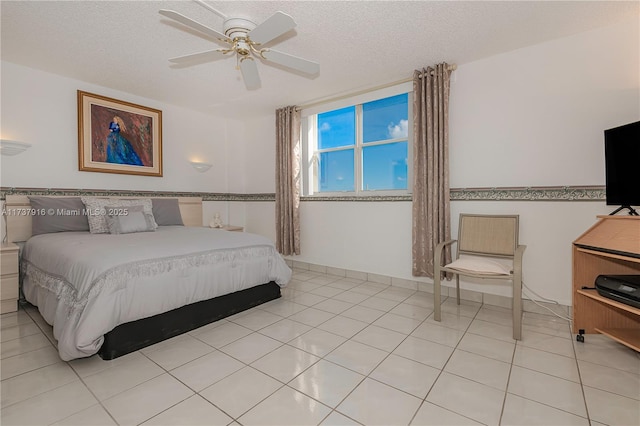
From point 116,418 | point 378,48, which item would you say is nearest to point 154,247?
point 116,418

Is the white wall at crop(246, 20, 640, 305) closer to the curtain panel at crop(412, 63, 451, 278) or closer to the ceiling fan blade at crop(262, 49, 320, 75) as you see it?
the curtain panel at crop(412, 63, 451, 278)

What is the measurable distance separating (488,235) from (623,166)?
1099mm

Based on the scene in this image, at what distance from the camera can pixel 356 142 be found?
4168mm

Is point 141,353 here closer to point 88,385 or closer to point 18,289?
point 88,385

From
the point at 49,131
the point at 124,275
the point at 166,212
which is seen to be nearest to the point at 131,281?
the point at 124,275

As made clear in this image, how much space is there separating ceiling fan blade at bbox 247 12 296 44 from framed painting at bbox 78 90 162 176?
285 cm

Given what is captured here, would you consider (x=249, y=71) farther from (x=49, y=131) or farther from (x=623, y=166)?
(x=623, y=166)

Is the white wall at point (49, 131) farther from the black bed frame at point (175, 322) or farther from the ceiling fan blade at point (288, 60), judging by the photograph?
the ceiling fan blade at point (288, 60)

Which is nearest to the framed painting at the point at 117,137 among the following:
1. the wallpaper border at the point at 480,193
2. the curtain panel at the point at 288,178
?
the wallpaper border at the point at 480,193

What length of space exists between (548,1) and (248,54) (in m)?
2.34

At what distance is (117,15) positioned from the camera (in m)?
2.35

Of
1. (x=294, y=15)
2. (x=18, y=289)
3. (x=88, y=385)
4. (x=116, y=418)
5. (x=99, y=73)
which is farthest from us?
(x=99, y=73)

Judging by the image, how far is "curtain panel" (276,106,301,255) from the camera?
177 inches

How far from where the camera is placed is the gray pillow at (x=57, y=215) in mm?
3143
